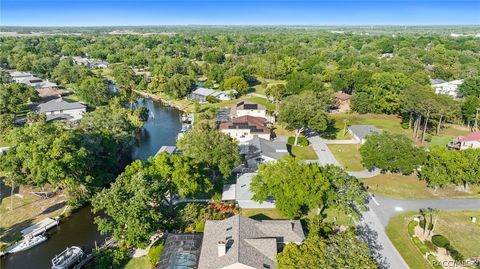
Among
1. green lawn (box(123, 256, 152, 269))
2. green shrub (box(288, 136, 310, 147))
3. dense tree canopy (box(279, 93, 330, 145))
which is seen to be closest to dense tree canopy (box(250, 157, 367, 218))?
green lawn (box(123, 256, 152, 269))

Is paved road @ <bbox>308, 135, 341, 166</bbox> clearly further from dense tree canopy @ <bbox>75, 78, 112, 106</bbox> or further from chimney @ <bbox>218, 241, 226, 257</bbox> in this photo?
dense tree canopy @ <bbox>75, 78, 112, 106</bbox>

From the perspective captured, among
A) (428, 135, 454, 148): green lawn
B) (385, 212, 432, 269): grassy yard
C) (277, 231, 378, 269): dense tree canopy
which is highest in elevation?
(277, 231, 378, 269): dense tree canopy

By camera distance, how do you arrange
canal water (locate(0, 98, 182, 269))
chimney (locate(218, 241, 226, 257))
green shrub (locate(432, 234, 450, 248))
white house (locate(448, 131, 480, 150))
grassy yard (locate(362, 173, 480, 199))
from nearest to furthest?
chimney (locate(218, 241, 226, 257))
canal water (locate(0, 98, 182, 269))
green shrub (locate(432, 234, 450, 248))
grassy yard (locate(362, 173, 480, 199))
white house (locate(448, 131, 480, 150))

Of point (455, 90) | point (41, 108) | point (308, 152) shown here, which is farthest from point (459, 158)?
point (41, 108)

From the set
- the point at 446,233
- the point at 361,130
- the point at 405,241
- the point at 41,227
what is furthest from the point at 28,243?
the point at 361,130

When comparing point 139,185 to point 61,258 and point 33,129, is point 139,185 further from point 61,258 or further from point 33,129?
point 33,129

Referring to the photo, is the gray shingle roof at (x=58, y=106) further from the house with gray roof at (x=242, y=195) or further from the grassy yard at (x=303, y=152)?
the grassy yard at (x=303, y=152)
